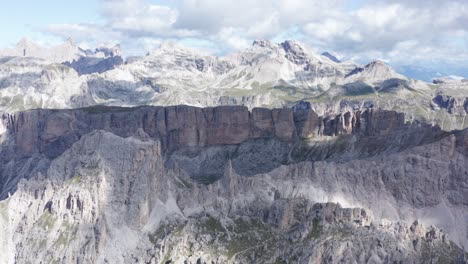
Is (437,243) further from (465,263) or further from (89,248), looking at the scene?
(89,248)

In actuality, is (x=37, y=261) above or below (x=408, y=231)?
below

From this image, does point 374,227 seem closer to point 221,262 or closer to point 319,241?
point 319,241

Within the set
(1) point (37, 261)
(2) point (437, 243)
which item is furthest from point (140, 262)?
(2) point (437, 243)

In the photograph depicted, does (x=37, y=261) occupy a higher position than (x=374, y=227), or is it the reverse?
(x=374, y=227)

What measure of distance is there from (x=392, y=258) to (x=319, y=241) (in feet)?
80.0

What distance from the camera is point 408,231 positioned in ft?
649

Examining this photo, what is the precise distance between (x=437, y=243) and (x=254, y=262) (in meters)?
61.5

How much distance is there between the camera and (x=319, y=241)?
195875 mm

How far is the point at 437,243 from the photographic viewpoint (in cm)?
19450

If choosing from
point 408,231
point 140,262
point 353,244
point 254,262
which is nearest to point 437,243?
point 408,231

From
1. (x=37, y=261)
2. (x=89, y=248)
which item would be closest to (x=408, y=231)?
(x=89, y=248)

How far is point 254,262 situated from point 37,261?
74.2 metres

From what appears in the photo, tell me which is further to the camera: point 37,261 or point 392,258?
point 37,261

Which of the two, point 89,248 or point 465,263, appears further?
point 89,248
